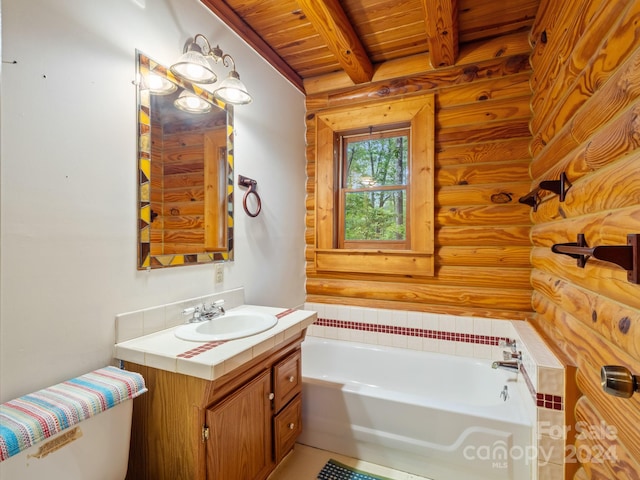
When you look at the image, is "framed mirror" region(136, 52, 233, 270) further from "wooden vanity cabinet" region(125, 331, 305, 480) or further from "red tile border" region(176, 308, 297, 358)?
"wooden vanity cabinet" region(125, 331, 305, 480)

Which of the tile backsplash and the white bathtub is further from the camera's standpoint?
the white bathtub

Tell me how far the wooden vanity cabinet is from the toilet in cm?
13

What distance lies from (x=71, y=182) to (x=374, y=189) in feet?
6.94

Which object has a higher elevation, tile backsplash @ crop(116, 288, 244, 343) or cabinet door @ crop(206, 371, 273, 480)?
tile backsplash @ crop(116, 288, 244, 343)

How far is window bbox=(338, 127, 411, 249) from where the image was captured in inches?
103

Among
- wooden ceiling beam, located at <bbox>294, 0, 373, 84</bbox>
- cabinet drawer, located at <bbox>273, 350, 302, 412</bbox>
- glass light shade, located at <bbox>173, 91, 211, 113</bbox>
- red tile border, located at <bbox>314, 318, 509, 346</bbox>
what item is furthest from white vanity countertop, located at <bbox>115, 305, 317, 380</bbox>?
wooden ceiling beam, located at <bbox>294, 0, 373, 84</bbox>

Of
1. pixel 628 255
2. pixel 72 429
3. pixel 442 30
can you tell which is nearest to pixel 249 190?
pixel 72 429

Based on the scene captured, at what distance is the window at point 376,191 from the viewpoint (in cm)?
245

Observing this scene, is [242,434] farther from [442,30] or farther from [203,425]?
[442,30]

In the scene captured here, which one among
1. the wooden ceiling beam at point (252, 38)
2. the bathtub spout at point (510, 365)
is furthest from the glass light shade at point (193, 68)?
the bathtub spout at point (510, 365)

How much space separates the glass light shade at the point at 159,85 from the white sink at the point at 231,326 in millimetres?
1152

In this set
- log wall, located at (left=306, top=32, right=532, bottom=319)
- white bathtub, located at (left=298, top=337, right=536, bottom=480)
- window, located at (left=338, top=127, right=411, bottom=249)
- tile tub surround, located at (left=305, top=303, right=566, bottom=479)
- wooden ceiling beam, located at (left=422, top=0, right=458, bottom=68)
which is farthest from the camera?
window, located at (left=338, top=127, right=411, bottom=249)

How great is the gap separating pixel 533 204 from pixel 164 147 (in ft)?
7.21

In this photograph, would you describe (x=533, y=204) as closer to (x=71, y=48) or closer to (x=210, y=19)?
(x=210, y=19)
